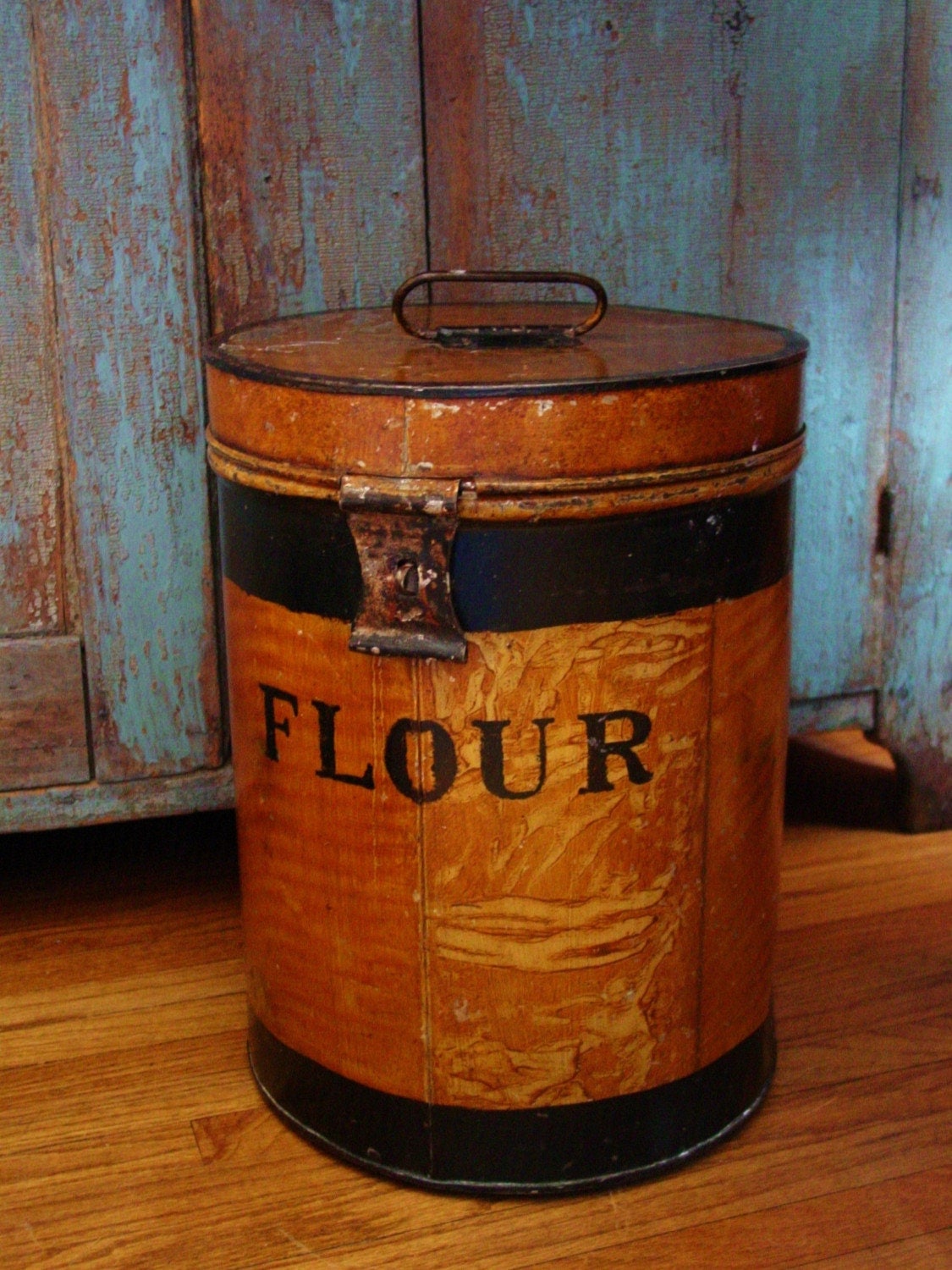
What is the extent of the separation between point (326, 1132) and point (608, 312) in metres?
0.93

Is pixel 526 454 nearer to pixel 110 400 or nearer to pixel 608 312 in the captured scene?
pixel 608 312

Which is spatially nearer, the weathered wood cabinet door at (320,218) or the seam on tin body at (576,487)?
the seam on tin body at (576,487)

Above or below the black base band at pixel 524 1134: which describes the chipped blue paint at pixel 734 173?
above

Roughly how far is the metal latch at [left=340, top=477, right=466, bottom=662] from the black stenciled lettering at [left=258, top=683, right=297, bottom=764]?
0.42 ft

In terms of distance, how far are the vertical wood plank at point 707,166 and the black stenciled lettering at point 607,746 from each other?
780 millimetres

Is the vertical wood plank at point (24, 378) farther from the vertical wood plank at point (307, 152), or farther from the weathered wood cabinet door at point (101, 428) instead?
the vertical wood plank at point (307, 152)

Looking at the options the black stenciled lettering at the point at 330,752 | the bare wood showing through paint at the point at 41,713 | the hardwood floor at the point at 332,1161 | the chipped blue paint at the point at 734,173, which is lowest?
the hardwood floor at the point at 332,1161

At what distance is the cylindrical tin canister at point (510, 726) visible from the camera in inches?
50.6

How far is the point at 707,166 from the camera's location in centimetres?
194

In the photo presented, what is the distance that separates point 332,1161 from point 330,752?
435 mm

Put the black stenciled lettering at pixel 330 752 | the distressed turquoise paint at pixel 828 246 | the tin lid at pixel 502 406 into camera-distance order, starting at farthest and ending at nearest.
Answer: the distressed turquoise paint at pixel 828 246
the black stenciled lettering at pixel 330 752
the tin lid at pixel 502 406

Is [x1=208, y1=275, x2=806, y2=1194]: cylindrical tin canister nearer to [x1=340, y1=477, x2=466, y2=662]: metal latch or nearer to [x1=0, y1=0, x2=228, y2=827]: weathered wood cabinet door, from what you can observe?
[x1=340, y1=477, x2=466, y2=662]: metal latch

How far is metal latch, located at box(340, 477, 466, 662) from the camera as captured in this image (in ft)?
4.17

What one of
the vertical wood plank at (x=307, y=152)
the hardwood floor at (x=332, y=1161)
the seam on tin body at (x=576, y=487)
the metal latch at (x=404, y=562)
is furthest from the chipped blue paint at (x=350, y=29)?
the hardwood floor at (x=332, y=1161)
